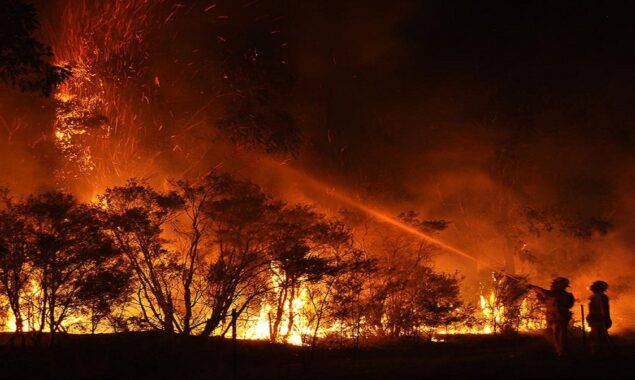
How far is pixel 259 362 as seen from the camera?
42.2 ft

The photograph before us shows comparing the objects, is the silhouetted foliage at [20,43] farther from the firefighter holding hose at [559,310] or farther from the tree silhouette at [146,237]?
the firefighter holding hose at [559,310]

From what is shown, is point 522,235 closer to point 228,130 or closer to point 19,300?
point 228,130

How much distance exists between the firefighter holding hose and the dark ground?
391mm

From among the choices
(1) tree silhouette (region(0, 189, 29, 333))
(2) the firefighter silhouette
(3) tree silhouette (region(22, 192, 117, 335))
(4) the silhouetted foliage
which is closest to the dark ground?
(2) the firefighter silhouette

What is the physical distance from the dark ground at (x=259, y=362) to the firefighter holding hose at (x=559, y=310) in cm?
39

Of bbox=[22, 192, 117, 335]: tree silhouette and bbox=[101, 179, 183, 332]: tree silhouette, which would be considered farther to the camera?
bbox=[101, 179, 183, 332]: tree silhouette

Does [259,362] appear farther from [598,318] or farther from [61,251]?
[598,318]

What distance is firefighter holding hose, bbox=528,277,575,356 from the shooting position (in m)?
13.4

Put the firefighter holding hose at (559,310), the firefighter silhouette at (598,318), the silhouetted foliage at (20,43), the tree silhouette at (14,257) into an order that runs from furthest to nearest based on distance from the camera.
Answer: the firefighter silhouette at (598,318) → the firefighter holding hose at (559,310) → the tree silhouette at (14,257) → the silhouetted foliage at (20,43)

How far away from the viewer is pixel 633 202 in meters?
30.4

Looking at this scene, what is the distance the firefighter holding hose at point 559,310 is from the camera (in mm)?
13352

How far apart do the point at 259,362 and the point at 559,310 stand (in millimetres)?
6200

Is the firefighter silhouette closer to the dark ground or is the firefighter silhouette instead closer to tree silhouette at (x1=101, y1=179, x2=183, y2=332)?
the dark ground

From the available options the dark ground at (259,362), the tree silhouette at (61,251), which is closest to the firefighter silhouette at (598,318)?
the dark ground at (259,362)
